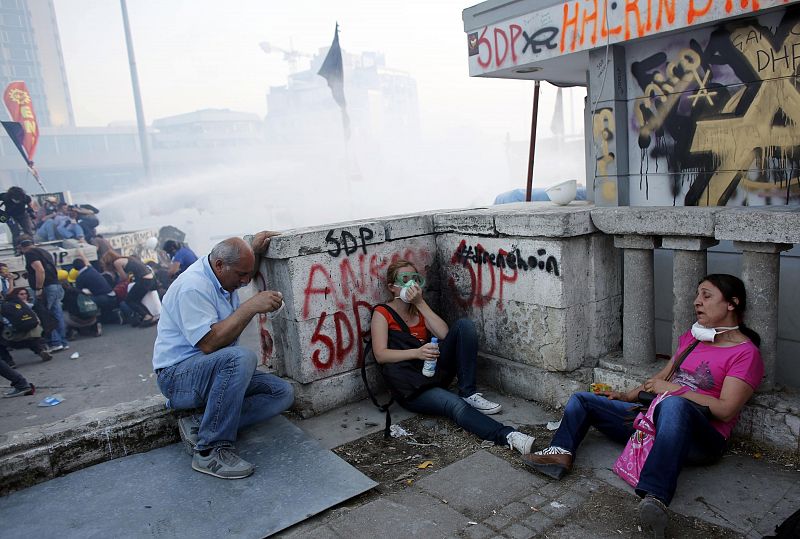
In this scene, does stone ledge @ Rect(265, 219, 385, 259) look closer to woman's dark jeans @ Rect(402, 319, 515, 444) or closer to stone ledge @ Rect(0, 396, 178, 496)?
woman's dark jeans @ Rect(402, 319, 515, 444)

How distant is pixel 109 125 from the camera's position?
51.5 m

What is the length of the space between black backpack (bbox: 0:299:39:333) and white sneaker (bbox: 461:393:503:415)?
950 cm

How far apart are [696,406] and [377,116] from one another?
50.2 metres

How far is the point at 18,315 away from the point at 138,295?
2865 millimetres

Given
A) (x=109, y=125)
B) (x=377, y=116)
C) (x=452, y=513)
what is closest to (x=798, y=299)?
(x=452, y=513)

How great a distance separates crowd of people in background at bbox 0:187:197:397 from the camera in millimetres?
10516

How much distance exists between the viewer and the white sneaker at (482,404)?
4453 mm

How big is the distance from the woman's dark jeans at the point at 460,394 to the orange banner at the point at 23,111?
20810mm

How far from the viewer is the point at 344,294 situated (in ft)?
15.7

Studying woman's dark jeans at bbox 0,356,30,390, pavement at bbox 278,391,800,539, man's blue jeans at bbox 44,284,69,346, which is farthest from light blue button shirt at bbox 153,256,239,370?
man's blue jeans at bbox 44,284,69,346

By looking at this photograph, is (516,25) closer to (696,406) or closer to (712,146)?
(712,146)

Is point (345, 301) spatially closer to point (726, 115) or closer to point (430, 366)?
point (430, 366)

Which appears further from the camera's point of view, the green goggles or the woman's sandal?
the green goggles

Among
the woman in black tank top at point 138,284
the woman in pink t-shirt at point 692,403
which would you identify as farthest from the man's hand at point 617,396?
the woman in black tank top at point 138,284
